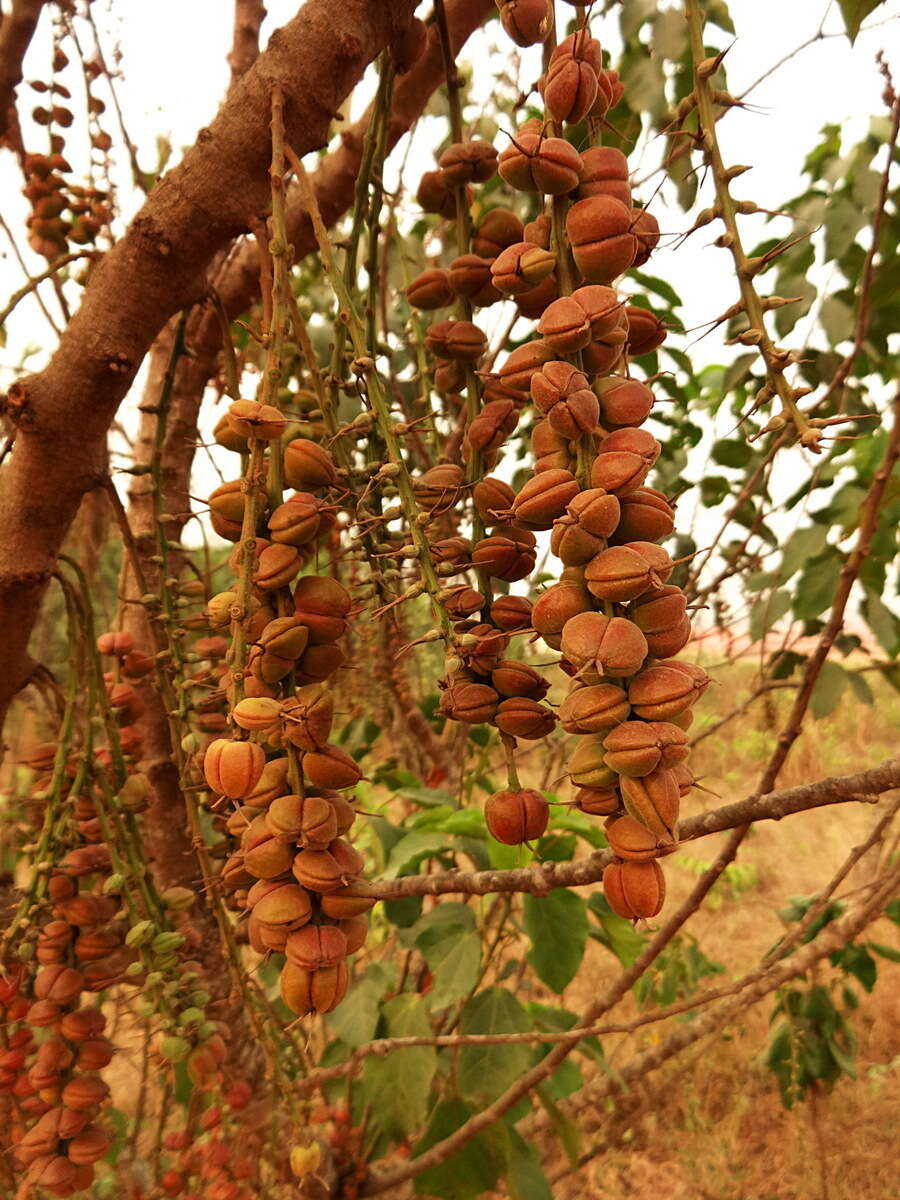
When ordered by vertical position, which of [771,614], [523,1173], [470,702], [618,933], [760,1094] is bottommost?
[760,1094]

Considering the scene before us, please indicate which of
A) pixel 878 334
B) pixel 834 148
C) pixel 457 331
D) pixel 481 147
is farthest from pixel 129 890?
pixel 834 148

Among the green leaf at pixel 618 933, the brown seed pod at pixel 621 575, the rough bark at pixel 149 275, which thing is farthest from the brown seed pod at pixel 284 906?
the green leaf at pixel 618 933

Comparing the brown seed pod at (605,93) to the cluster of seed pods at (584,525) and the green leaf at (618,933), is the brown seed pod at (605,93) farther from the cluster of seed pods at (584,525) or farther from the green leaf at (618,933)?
the green leaf at (618,933)

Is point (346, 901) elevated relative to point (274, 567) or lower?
lower

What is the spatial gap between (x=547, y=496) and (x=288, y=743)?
0.17 metres

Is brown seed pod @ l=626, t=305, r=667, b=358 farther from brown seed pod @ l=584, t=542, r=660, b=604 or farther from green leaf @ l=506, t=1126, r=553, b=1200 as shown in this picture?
green leaf @ l=506, t=1126, r=553, b=1200

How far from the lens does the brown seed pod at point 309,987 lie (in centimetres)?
40

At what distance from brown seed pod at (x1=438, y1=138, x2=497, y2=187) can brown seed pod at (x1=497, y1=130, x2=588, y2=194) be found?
157 mm

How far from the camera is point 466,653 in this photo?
15.2 inches

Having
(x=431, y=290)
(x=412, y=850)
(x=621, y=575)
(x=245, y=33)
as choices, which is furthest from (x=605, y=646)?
(x=245, y=33)

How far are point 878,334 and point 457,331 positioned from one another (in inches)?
37.8

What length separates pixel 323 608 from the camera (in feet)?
1.38

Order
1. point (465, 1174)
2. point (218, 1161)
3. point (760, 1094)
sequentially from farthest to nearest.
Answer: point (760, 1094) → point (465, 1174) → point (218, 1161)

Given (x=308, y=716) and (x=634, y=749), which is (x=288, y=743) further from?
(x=634, y=749)
